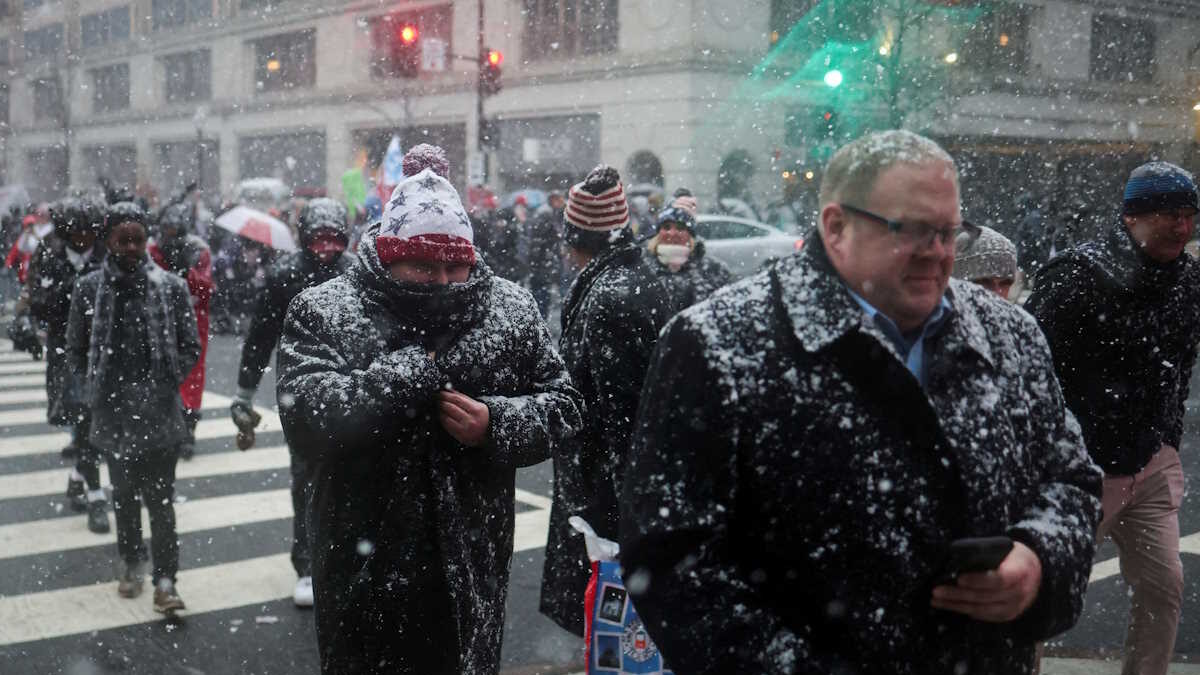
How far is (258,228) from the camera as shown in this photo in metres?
13.3

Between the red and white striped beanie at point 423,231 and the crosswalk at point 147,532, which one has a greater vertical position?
the red and white striped beanie at point 423,231

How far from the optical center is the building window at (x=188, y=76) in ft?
159

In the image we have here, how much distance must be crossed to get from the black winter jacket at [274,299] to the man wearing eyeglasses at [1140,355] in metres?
3.24

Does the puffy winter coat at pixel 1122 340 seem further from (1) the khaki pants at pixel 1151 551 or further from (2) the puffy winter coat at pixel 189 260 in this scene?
(2) the puffy winter coat at pixel 189 260

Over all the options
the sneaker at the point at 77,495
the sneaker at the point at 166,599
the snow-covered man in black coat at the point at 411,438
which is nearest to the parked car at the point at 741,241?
the sneaker at the point at 77,495

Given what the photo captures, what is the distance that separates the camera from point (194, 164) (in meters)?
50.7

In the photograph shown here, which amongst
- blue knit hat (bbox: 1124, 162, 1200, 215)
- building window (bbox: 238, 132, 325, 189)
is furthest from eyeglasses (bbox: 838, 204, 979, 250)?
building window (bbox: 238, 132, 325, 189)

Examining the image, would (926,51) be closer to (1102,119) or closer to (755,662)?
(1102,119)

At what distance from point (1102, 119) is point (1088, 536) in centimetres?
3941

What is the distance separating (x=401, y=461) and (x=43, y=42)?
64.4m

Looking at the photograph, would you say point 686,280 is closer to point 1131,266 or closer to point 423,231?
point 1131,266

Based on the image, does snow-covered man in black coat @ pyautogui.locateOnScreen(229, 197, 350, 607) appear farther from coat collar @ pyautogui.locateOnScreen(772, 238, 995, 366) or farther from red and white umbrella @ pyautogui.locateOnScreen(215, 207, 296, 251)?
red and white umbrella @ pyautogui.locateOnScreen(215, 207, 296, 251)

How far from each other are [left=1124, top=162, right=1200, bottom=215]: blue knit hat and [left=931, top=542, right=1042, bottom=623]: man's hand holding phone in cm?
266

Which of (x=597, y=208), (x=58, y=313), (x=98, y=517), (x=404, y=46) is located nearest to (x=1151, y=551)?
(x=597, y=208)
